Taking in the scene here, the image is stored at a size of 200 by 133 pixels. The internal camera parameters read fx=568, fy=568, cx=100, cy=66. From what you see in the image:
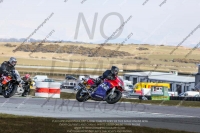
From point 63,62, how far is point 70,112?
100843 millimetres

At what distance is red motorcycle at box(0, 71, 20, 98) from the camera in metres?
25.2

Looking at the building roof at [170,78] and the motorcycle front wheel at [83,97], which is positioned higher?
the building roof at [170,78]

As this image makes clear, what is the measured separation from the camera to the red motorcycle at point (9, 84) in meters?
25.2

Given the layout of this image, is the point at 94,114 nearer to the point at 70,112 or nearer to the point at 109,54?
the point at 70,112

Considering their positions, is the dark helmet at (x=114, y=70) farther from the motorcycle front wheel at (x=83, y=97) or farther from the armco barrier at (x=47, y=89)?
the armco barrier at (x=47, y=89)

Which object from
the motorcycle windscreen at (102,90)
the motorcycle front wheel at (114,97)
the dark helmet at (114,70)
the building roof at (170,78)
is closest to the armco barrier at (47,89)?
the motorcycle windscreen at (102,90)

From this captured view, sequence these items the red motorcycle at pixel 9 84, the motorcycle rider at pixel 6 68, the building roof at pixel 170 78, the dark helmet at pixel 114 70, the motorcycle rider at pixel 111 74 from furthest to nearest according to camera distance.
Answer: the building roof at pixel 170 78 → the motorcycle rider at pixel 6 68 → the red motorcycle at pixel 9 84 → the motorcycle rider at pixel 111 74 → the dark helmet at pixel 114 70

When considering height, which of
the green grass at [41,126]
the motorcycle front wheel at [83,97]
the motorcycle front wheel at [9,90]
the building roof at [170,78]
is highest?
the building roof at [170,78]

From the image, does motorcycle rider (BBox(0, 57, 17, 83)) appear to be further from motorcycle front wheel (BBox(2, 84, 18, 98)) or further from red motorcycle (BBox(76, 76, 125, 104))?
red motorcycle (BBox(76, 76, 125, 104))

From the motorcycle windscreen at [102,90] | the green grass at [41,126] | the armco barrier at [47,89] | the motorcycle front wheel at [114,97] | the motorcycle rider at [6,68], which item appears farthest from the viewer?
the armco barrier at [47,89]

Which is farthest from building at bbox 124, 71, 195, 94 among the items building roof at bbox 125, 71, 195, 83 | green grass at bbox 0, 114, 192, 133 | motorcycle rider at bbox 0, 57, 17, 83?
green grass at bbox 0, 114, 192, 133

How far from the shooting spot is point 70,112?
18.4 meters

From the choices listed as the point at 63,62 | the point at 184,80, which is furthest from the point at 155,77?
the point at 63,62

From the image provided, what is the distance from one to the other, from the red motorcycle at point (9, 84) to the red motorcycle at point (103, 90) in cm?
289
